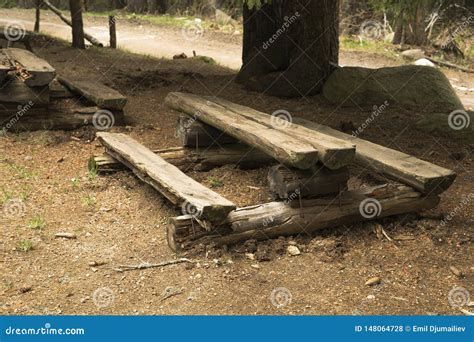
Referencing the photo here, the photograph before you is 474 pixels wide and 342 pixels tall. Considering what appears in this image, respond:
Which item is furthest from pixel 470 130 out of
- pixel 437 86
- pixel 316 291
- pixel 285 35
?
pixel 316 291

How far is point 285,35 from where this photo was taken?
331 inches

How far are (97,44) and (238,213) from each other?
29.0 ft

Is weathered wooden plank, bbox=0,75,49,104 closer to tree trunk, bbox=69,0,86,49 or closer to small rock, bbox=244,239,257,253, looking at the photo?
small rock, bbox=244,239,257,253

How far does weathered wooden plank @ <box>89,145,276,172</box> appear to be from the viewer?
6176 mm

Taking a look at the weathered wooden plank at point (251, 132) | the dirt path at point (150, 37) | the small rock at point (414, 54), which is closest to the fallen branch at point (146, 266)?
the weathered wooden plank at point (251, 132)

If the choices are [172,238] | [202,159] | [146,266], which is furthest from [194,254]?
[202,159]

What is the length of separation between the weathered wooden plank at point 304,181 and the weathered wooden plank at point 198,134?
5.13ft

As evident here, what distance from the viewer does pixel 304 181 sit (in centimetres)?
470

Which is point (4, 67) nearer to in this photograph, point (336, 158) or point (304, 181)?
point (304, 181)

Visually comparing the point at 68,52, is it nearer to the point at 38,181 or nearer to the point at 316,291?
the point at 38,181

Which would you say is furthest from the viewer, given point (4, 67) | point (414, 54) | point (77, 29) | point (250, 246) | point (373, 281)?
point (414, 54)

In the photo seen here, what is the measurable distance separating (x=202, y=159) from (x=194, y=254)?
192 cm

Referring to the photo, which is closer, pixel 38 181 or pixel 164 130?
pixel 38 181

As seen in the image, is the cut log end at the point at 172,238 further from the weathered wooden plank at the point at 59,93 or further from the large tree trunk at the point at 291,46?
the large tree trunk at the point at 291,46
